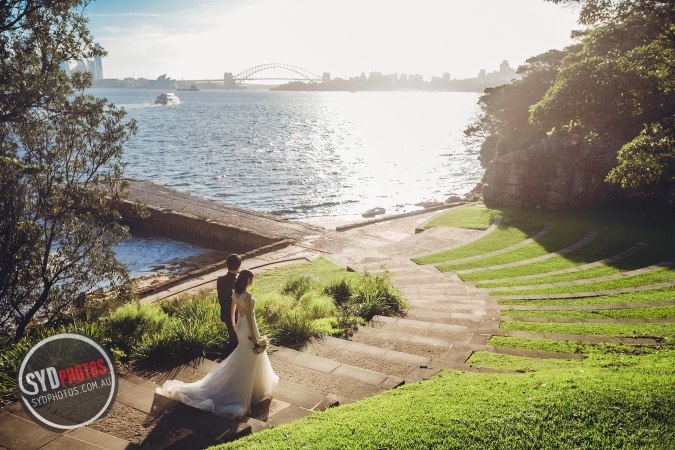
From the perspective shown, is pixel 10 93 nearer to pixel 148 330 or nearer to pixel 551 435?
pixel 148 330

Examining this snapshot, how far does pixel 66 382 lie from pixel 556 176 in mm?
29438

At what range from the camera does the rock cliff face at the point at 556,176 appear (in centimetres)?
2870

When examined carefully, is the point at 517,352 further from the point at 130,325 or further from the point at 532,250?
the point at 532,250

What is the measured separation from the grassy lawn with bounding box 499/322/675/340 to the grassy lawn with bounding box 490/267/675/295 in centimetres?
378

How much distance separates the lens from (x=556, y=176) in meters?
30.5

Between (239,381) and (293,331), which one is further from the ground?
(239,381)

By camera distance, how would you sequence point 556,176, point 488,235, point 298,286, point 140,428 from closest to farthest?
point 140,428 < point 298,286 < point 488,235 < point 556,176

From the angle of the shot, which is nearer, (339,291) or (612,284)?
(339,291)

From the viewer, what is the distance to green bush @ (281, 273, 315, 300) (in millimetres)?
16172

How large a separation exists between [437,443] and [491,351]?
5360mm

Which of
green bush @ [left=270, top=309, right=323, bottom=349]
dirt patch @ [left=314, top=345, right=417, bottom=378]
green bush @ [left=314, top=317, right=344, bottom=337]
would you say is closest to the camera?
dirt patch @ [left=314, top=345, right=417, bottom=378]

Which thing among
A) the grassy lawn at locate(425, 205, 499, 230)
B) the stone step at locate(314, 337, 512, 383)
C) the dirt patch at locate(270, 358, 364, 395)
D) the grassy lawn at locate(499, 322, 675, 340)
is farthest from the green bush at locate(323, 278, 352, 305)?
the grassy lawn at locate(425, 205, 499, 230)

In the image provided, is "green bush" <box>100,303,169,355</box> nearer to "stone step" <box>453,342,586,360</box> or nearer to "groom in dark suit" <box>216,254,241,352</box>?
"groom in dark suit" <box>216,254,241,352</box>

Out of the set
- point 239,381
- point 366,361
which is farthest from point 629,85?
point 239,381
